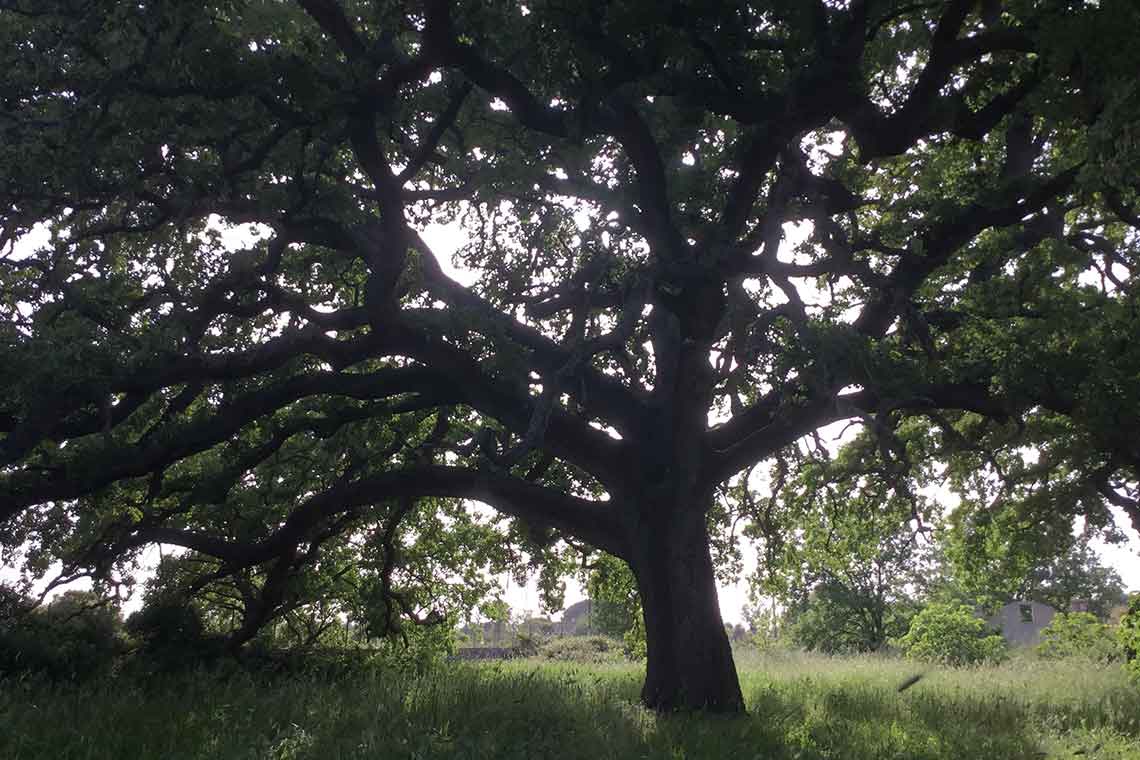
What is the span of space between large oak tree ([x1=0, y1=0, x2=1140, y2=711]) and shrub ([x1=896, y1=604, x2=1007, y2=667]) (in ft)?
66.8

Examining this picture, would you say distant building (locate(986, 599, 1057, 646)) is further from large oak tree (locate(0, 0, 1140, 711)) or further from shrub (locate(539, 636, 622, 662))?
large oak tree (locate(0, 0, 1140, 711))

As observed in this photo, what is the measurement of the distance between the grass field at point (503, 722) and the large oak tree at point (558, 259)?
183cm

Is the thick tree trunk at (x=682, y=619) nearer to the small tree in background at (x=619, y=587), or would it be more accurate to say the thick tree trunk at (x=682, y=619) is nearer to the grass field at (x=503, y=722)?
the grass field at (x=503, y=722)

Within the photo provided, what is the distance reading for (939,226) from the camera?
37.5 ft

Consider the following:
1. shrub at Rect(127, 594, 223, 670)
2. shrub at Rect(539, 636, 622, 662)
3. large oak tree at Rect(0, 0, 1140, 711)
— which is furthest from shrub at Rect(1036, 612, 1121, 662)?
shrub at Rect(127, 594, 223, 670)

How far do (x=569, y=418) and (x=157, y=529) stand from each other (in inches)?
250

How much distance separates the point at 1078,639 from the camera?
24672 millimetres

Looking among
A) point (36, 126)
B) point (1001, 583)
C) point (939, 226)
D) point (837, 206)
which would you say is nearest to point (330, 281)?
point (36, 126)

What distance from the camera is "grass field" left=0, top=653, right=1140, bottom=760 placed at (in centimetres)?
807

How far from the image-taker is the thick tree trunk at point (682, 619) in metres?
11.9

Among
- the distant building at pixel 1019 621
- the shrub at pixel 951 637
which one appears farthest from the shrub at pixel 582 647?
the distant building at pixel 1019 621

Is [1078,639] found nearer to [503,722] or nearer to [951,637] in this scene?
[951,637]

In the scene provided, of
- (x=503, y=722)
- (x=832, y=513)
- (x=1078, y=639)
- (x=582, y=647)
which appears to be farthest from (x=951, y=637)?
(x=503, y=722)

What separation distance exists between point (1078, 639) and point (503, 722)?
22177 mm
